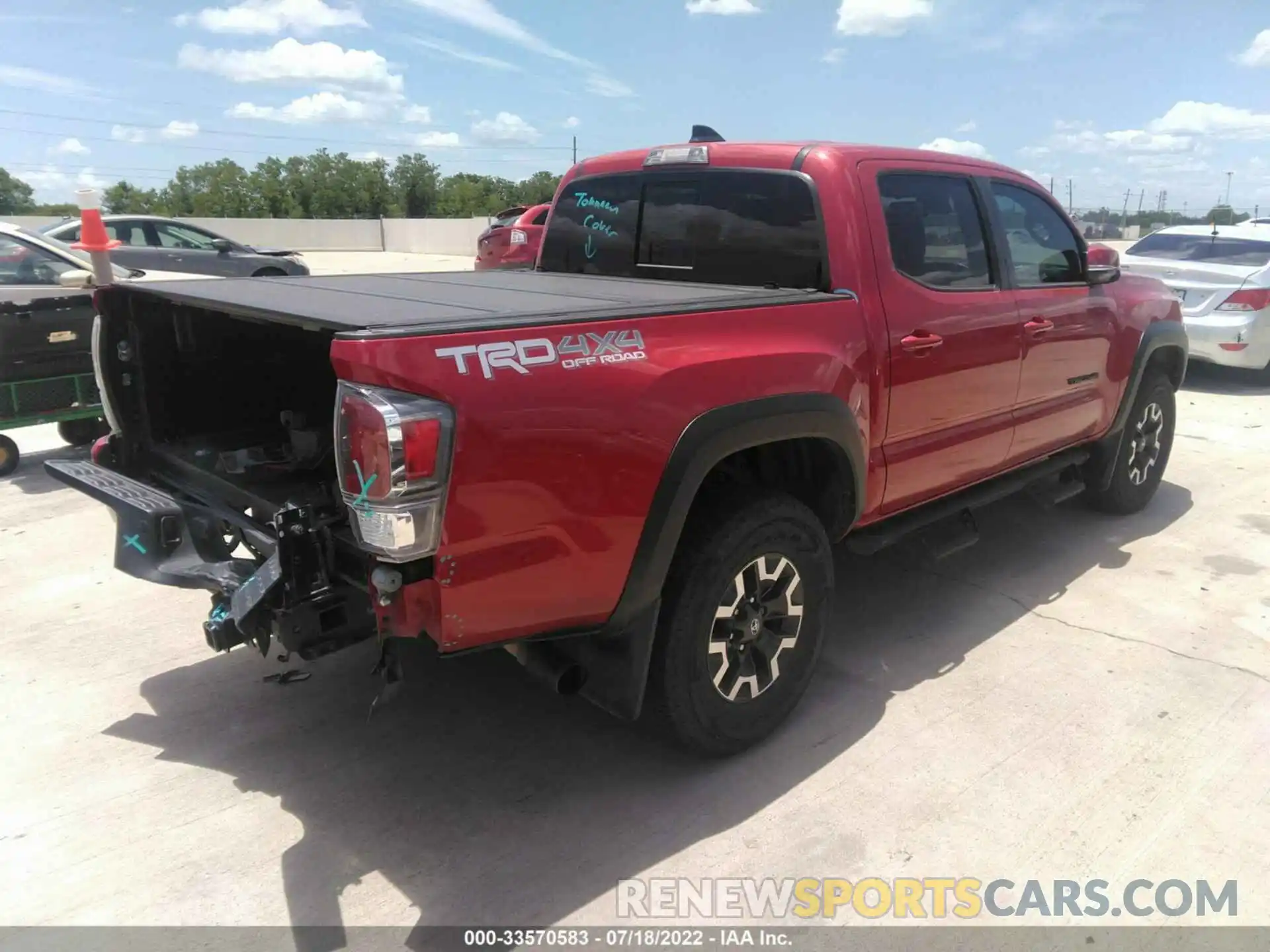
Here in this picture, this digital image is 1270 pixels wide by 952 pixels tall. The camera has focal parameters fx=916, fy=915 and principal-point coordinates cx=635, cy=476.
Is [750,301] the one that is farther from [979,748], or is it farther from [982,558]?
[982,558]

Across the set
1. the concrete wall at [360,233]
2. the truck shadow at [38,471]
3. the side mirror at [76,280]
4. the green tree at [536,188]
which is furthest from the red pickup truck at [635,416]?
the green tree at [536,188]

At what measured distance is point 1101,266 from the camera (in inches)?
203

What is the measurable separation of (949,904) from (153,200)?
74.0 meters

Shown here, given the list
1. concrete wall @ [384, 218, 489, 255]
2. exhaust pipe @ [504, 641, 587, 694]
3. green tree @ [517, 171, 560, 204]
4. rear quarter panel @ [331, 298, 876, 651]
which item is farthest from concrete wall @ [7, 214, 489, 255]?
exhaust pipe @ [504, 641, 587, 694]

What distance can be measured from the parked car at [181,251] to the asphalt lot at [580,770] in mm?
10044

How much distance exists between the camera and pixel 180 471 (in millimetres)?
3523

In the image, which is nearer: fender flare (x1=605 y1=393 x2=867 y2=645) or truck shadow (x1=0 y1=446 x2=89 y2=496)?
fender flare (x1=605 y1=393 x2=867 y2=645)

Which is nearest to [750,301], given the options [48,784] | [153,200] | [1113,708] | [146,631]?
[1113,708]

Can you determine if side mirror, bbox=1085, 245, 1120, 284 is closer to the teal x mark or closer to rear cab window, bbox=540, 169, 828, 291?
rear cab window, bbox=540, 169, 828, 291

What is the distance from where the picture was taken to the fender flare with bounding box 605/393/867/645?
8.83ft

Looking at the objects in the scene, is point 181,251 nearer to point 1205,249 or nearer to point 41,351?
point 41,351

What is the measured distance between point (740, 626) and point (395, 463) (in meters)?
1.45

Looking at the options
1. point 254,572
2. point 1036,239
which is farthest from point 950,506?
point 254,572

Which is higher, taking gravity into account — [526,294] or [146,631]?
[526,294]
